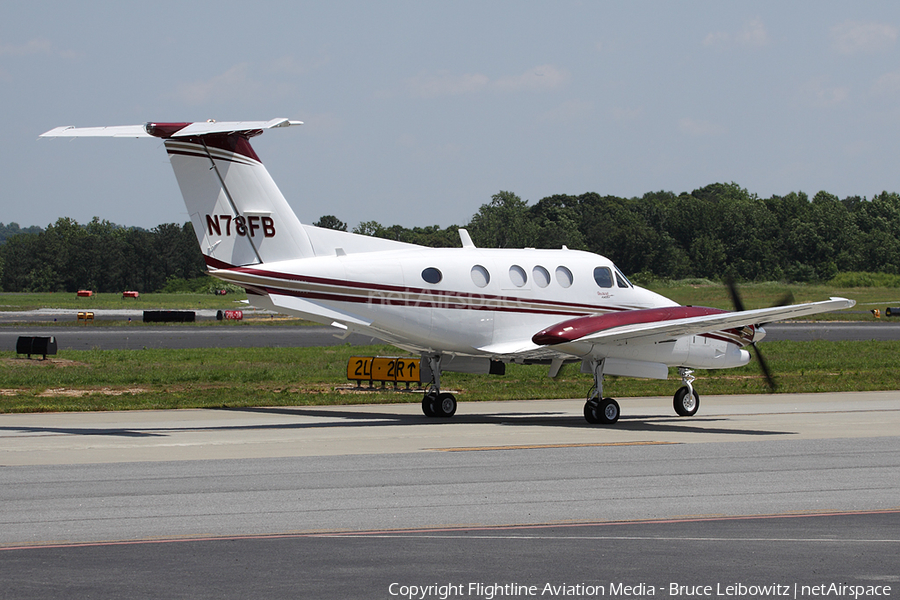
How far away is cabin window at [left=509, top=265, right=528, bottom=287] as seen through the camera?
72.8 ft

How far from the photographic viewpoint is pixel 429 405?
75.7 ft

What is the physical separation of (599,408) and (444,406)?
3.83m

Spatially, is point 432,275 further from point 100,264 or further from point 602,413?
point 100,264

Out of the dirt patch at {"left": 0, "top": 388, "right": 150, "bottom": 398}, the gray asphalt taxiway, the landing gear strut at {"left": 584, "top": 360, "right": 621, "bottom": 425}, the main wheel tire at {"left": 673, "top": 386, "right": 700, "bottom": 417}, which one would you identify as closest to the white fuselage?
the landing gear strut at {"left": 584, "top": 360, "right": 621, "bottom": 425}

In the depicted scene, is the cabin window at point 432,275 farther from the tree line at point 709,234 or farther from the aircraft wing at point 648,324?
the tree line at point 709,234

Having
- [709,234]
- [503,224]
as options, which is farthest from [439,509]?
[709,234]

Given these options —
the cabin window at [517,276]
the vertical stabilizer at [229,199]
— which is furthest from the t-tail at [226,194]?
the cabin window at [517,276]

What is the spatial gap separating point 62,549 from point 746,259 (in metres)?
90.7

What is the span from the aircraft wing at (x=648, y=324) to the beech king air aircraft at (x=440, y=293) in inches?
1.3

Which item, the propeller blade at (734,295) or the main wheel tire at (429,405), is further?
the propeller blade at (734,295)

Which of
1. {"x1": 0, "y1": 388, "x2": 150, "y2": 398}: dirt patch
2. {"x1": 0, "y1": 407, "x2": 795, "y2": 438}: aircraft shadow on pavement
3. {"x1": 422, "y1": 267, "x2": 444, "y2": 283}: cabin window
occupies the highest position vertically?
{"x1": 422, "y1": 267, "x2": 444, "y2": 283}: cabin window

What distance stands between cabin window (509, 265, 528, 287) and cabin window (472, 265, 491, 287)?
2.15 ft

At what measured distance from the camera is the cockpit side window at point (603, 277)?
23.4 metres

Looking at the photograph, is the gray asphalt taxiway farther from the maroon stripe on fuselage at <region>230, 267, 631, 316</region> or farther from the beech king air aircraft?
the maroon stripe on fuselage at <region>230, 267, 631, 316</region>
